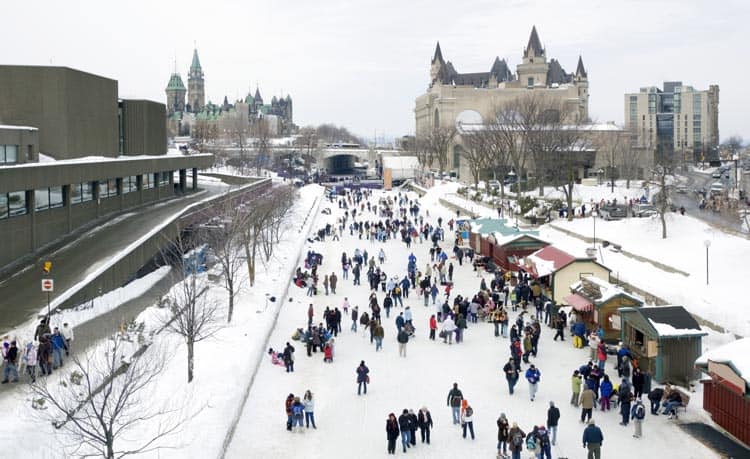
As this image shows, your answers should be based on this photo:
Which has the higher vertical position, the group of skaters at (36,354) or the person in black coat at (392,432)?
the group of skaters at (36,354)

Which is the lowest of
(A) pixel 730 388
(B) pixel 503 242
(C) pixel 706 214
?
(A) pixel 730 388

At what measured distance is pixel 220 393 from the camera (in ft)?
54.8

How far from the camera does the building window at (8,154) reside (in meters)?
29.1

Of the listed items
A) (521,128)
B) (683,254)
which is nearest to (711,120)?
(521,128)

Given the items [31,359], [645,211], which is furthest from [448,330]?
[645,211]

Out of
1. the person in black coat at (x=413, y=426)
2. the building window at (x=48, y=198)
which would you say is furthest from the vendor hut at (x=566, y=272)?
the building window at (x=48, y=198)

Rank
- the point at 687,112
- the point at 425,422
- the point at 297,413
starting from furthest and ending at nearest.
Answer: the point at 687,112
the point at 297,413
the point at 425,422

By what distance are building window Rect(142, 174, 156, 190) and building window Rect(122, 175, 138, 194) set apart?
1.35m

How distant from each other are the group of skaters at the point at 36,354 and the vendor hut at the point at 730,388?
45.0 feet

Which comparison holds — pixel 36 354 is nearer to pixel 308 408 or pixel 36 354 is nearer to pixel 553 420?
pixel 308 408

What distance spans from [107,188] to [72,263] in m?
11.5

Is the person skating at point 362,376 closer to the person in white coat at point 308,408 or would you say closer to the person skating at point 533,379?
the person in white coat at point 308,408

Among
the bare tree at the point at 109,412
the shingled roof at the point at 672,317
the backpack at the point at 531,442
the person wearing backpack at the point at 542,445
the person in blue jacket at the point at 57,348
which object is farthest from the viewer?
the shingled roof at the point at 672,317

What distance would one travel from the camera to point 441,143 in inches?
3799
